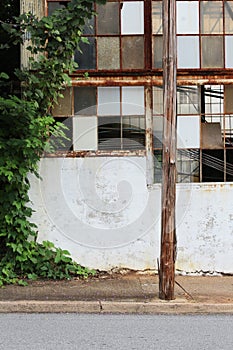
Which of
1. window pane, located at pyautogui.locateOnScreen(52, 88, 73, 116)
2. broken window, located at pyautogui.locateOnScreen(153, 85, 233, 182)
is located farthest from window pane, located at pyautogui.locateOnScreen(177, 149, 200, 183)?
window pane, located at pyautogui.locateOnScreen(52, 88, 73, 116)

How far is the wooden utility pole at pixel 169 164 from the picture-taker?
9.16m

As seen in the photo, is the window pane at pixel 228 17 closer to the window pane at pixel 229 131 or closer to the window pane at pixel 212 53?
the window pane at pixel 212 53

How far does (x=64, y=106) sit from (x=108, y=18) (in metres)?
1.65

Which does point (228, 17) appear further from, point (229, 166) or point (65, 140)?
point (65, 140)

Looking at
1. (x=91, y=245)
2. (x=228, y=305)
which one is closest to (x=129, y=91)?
(x=91, y=245)

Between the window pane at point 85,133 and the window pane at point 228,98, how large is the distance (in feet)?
7.32

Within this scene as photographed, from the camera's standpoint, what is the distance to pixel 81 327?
25.7 feet

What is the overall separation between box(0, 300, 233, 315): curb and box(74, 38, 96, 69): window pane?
163 inches

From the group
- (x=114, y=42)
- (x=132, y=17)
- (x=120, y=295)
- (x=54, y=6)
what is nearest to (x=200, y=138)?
(x=114, y=42)

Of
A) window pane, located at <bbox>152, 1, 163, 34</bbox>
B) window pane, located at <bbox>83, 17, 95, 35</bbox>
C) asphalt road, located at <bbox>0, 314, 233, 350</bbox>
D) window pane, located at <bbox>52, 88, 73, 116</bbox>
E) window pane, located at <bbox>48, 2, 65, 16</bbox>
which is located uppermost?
window pane, located at <bbox>48, 2, 65, 16</bbox>

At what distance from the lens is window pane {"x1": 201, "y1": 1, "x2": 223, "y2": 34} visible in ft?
36.3

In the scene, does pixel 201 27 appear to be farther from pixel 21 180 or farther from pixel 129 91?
pixel 21 180

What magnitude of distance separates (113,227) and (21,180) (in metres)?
1.72

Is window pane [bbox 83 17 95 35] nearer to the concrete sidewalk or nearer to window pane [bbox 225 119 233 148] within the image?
window pane [bbox 225 119 233 148]
